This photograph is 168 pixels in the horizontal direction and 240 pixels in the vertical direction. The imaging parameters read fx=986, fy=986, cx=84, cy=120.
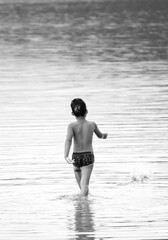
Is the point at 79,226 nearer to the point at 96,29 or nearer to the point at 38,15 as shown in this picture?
the point at 96,29

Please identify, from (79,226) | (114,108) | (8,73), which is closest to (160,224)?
(79,226)

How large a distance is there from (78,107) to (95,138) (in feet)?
17.3

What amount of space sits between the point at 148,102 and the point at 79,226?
10.4 metres

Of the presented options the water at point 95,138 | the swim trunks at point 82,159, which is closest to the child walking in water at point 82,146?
the swim trunks at point 82,159

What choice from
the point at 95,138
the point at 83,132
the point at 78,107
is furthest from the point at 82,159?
the point at 95,138

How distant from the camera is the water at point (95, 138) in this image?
32.3ft

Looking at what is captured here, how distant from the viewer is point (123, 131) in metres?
16.0

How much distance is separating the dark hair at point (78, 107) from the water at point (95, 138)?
3.11 ft

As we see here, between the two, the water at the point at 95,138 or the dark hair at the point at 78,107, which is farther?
the dark hair at the point at 78,107

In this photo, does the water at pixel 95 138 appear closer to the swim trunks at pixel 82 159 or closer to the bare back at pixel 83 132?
the swim trunks at pixel 82 159

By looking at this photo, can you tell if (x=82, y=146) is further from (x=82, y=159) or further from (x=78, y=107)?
(x=78, y=107)

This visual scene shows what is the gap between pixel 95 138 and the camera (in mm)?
15977

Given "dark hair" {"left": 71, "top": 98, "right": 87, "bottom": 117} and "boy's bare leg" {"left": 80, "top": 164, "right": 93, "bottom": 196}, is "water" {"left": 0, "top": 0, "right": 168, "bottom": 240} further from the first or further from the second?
"dark hair" {"left": 71, "top": 98, "right": 87, "bottom": 117}

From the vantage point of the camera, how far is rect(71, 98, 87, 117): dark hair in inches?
420
